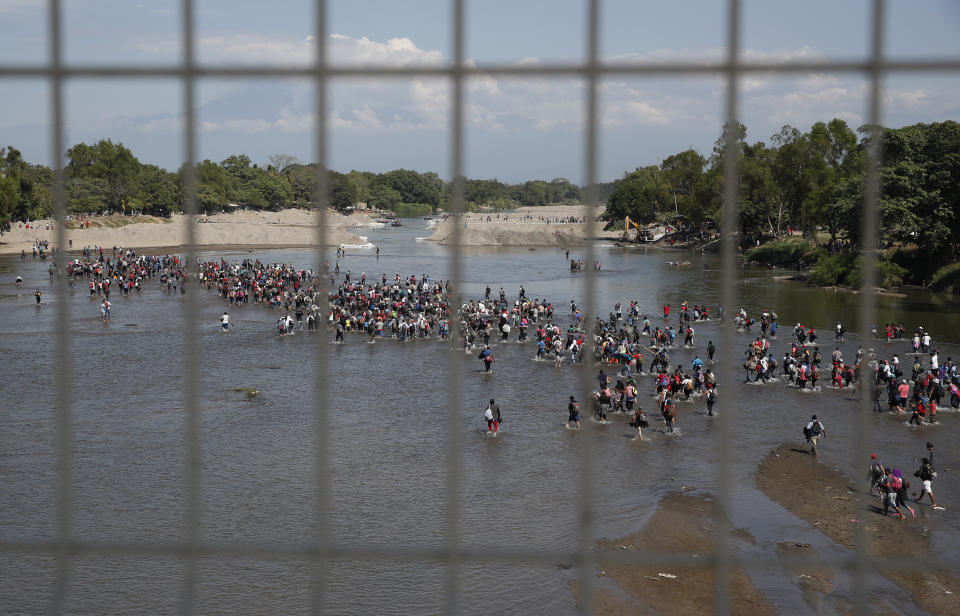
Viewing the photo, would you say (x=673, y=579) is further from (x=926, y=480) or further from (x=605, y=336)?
(x=605, y=336)

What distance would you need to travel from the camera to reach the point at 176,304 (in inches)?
1540

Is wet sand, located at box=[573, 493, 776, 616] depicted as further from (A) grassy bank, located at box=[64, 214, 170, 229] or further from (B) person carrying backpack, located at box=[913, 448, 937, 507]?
(A) grassy bank, located at box=[64, 214, 170, 229]

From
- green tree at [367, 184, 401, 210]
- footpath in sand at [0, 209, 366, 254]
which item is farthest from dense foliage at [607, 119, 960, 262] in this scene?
green tree at [367, 184, 401, 210]

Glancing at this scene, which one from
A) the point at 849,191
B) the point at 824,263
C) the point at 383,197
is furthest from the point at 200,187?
the point at 383,197

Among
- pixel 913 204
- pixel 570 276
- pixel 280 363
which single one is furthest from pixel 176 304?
pixel 913 204

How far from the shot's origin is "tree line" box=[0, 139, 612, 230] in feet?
17.8

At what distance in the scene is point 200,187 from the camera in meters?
10.6

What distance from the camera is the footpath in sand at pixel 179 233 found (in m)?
68.9

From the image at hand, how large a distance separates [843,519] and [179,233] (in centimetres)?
7107

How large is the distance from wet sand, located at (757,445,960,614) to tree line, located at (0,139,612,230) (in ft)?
21.7

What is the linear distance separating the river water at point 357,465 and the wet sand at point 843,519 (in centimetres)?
27

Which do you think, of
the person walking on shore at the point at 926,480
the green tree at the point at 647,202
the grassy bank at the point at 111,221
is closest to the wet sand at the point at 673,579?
the person walking on shore at the point at 926,480

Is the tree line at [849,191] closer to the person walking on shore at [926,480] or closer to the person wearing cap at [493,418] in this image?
the person wearing cap at [493,418]

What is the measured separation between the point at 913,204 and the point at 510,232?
51.4 meters
